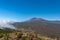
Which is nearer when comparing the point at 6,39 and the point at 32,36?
the point at 6,39

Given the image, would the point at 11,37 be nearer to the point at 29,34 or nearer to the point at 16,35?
the point at 16,35

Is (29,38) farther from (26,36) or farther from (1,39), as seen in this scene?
(1,39)

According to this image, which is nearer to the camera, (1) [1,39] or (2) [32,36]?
(1) [1,39]

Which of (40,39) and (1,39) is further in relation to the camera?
(40,39)

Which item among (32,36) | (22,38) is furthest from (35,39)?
(22,38)

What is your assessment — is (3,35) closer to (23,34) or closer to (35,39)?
(23,34)

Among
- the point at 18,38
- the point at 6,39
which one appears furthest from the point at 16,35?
the point at 6,39

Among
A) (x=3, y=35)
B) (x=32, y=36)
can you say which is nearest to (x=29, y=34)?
(x=32, y=36)

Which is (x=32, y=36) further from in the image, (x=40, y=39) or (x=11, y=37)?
(x=11, y=37)
